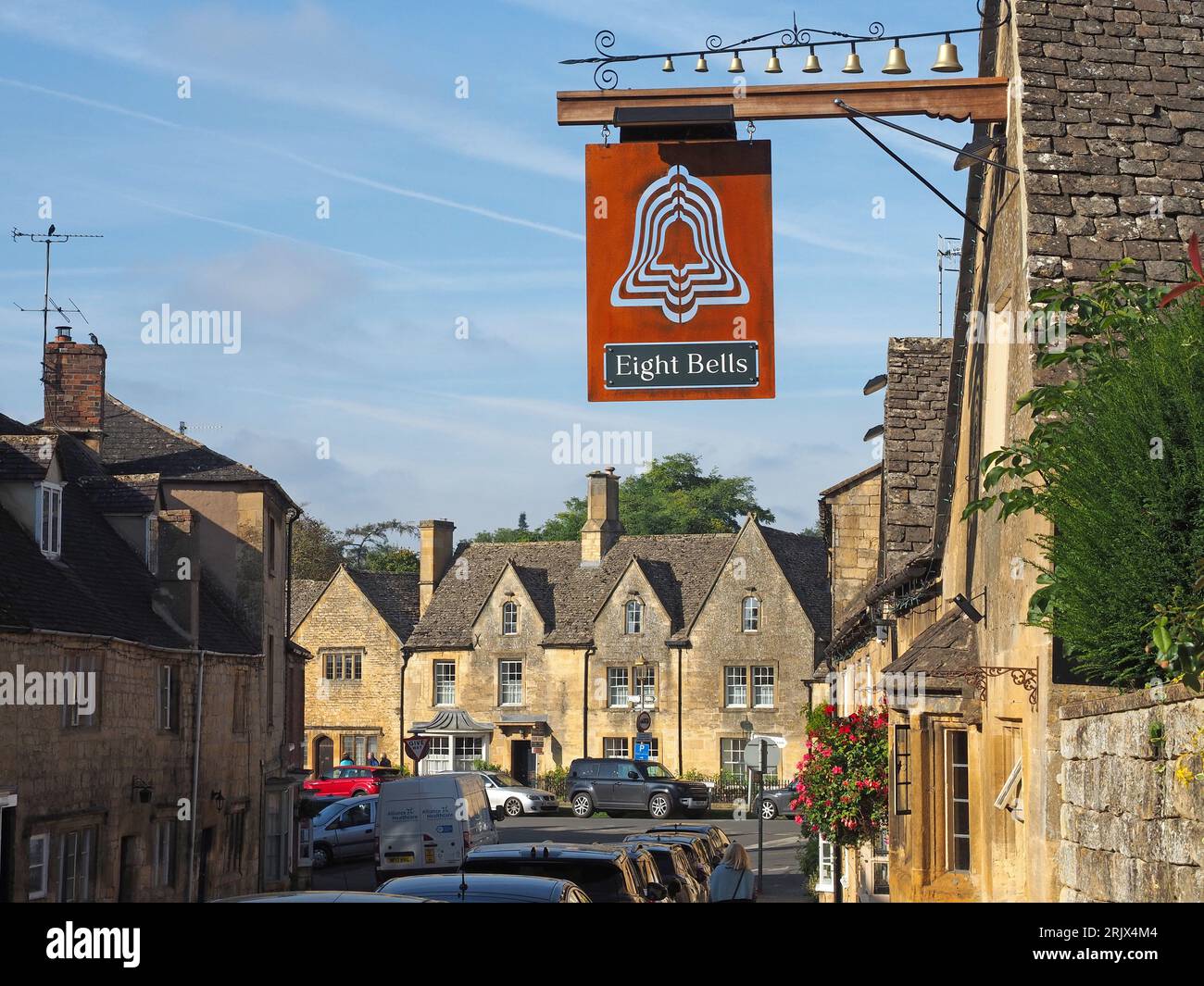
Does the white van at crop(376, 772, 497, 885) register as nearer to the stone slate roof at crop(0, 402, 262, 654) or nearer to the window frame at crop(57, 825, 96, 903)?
the stone slate roof at crop(0, 402, 262, 654)

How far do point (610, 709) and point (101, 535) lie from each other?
3337 cm

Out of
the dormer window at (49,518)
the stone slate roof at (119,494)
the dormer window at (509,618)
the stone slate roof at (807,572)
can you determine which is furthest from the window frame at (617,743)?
the dormer window at (49,518)

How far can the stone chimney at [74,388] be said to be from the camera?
3466 cm

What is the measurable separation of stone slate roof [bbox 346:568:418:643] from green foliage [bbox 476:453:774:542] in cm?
3023

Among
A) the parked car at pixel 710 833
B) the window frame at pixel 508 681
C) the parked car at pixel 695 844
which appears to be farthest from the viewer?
the window frame at pixel 508 681

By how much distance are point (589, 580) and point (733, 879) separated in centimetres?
4032

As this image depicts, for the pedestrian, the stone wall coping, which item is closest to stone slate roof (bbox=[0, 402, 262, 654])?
the pedestrian

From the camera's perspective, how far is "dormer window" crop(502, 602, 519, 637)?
64000 mm

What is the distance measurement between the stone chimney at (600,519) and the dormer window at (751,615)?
8.08 meters

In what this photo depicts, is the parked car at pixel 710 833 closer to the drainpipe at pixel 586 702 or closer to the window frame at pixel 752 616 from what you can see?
the window frame at pixel 752 616

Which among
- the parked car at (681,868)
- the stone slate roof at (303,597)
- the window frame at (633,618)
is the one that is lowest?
the parked car at (681,868)

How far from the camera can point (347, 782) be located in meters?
53.8

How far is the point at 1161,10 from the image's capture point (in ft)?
41.8
